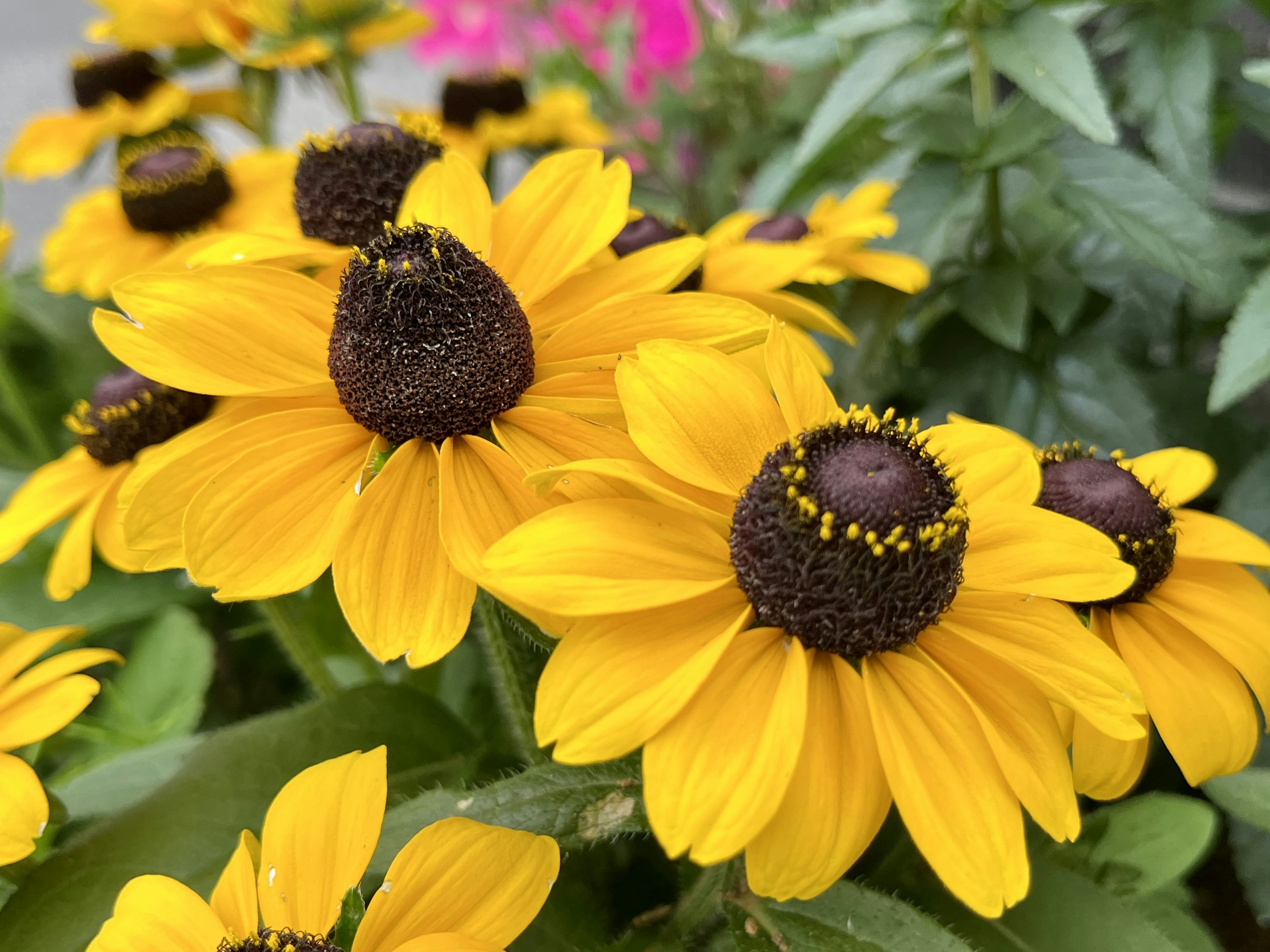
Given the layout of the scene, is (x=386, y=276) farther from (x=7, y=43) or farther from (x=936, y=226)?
(x=7, y=43)

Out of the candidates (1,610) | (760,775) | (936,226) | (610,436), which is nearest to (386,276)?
(610,436)

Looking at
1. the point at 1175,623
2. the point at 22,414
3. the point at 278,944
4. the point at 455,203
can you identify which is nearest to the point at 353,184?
the point at 455,203

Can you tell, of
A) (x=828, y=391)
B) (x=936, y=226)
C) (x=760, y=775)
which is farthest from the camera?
(x=936, y=226)

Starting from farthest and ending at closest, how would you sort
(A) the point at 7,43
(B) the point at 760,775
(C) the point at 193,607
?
(A) the point at 7,43 < (C) the point at 193,607 < (B) the point at 760,775

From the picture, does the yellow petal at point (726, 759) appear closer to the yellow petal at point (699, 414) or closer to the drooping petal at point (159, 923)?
the yellow petal at point (699, 414)

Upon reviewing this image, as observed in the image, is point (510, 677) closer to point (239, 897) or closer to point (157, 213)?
point (239, 897)

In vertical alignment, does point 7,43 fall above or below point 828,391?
above

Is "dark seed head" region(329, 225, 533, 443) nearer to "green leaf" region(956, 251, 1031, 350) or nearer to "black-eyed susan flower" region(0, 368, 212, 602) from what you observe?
"black-eyed susan flower" region(0, 368, 212, 602)
